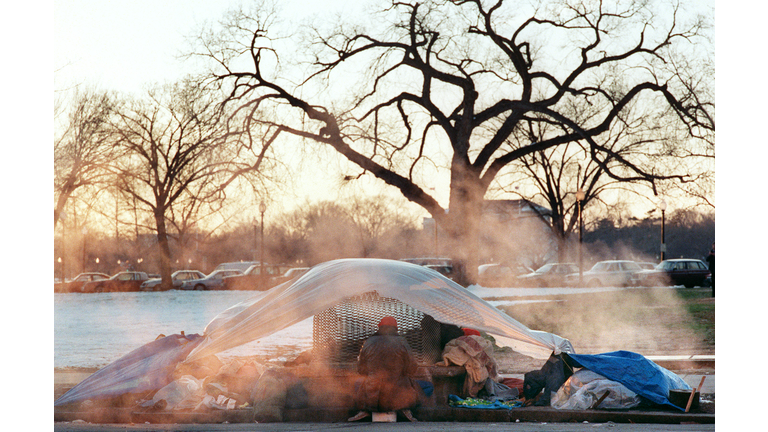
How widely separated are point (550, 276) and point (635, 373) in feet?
93.8

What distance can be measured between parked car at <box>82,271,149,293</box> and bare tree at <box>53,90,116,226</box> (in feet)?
28.4

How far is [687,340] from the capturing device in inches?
514

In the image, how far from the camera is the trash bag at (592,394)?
7176 millimetres

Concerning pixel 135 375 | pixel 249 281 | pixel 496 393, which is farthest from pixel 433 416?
pixel 249 281

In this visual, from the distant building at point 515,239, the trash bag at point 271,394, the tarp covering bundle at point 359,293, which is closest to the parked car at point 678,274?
the distant building at point 515,239

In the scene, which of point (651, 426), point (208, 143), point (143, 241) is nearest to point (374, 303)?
point (651, 426)

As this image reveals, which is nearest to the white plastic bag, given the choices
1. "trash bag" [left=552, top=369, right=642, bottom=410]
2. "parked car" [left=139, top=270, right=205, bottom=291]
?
"trash bag" [left=552, top=369, right=642, bottom=410]

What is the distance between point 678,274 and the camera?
32562mm

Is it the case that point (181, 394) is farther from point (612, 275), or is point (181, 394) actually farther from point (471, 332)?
point (612, 275)

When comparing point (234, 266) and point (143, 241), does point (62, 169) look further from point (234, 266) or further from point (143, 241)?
point (143, 241)

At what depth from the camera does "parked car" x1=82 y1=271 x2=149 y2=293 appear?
34594 millimetres

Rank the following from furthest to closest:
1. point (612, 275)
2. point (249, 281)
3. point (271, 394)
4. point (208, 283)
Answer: point (208, 283), point (249, 281), point (612, 275), point (271, 394)

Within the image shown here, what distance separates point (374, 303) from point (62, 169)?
19.9 m

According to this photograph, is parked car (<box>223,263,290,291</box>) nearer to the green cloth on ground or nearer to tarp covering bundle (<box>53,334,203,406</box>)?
tarp covering bundle (<box>53,334,203,406</box>)
